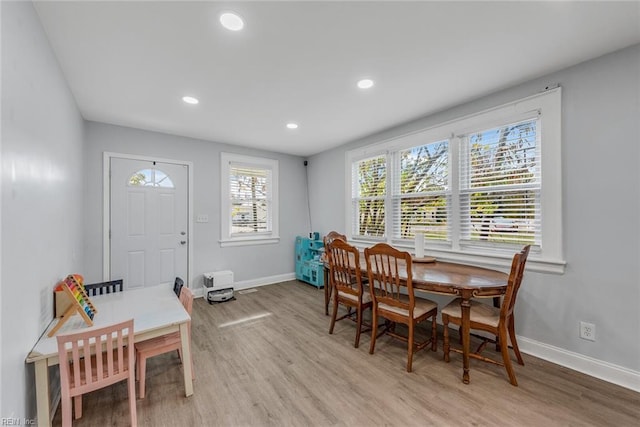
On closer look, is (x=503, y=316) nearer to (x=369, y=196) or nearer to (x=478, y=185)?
(x=478, y=185)

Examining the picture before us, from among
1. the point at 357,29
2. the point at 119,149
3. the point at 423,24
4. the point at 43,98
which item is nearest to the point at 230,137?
the point at 119,149

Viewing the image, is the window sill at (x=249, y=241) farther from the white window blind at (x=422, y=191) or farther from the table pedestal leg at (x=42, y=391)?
the table pedestal leg at (x=42, y=391)

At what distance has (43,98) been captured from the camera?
5.68ft

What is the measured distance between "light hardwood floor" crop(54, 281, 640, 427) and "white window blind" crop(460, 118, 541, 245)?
1187 millimetres

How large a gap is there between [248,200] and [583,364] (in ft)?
15.0

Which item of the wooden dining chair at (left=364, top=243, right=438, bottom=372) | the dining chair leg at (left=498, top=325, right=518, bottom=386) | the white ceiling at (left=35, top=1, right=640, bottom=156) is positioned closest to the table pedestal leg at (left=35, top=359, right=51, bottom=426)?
the white ceiling at (left=35, top=1, right=640, bottom=156)

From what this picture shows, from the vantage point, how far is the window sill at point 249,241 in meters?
4.42

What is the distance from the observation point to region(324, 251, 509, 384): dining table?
203 cm

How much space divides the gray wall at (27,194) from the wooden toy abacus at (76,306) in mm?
93

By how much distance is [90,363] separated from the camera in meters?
1.52

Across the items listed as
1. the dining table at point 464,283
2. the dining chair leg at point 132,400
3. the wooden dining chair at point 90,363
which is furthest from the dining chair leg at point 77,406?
the dining table at point 464,283

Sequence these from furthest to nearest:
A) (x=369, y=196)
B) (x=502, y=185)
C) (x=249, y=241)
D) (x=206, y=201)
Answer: (x=249, y=241) < (x=206, y=201) < (x=369, y=196) < (x=502, y=185)

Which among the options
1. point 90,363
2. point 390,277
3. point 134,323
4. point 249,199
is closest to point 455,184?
point 390,277

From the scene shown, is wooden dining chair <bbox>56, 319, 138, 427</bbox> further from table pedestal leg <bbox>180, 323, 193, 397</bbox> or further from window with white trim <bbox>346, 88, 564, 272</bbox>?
window with white trim <bbox>346, 88, 564, 272</bbox>
